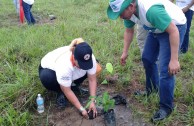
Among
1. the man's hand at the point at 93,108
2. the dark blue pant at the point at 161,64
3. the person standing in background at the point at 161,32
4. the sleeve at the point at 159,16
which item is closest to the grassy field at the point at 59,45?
the dark blue pant at the point at 161,64

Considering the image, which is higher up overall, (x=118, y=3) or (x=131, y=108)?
(x=118, y=3)

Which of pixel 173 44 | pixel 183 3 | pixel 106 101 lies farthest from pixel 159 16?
pixel 183 3

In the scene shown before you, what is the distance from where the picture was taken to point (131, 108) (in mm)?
3061

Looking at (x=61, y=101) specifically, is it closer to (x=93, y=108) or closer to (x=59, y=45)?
(x=93, y=108)

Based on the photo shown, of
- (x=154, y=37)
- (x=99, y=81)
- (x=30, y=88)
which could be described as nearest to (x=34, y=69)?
(x=30, y=88)

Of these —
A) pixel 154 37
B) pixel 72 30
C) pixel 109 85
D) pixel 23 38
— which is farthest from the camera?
pixel 72 30

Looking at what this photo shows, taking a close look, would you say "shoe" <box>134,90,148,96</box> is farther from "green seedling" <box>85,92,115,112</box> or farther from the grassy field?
"green seedling" <box>85,92,115,112</box>

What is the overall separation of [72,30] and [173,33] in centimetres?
348

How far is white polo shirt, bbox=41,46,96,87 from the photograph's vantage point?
2793 mm

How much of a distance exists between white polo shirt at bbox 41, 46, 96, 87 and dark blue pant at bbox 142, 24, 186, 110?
607 millimetres

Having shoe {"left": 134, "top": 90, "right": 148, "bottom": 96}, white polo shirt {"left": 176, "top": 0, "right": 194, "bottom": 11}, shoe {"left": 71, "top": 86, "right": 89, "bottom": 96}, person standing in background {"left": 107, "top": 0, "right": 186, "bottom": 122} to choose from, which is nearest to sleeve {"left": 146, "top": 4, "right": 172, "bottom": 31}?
person standing in background {"left": 107, "top": 0, "right": 186, "bottom": 122}

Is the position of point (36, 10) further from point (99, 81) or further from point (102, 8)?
point (99, 81)

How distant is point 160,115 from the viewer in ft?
9.11

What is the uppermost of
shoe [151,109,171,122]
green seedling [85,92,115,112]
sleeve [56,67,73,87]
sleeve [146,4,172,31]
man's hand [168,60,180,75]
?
sleeve [146,4,172,31]
